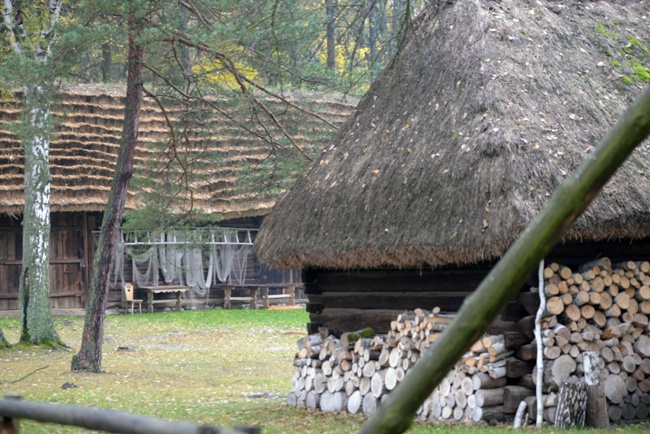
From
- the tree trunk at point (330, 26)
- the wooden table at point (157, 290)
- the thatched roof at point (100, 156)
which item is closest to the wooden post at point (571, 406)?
the tree trunk at point (330, 26)

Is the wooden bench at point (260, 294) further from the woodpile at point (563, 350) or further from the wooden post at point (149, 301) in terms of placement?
the woodpile at point (563, 350)

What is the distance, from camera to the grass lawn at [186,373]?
10.1m

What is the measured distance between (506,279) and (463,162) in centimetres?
632

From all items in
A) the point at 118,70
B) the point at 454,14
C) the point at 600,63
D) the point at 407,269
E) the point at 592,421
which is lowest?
the point at 592,421

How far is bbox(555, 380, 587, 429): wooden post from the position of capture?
8.57 m

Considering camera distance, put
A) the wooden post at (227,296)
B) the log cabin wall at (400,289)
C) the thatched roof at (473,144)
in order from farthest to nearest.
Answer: the wooden post at (227,296) → the log cabin wall at (400,289) → the thatched roof at (473,144)

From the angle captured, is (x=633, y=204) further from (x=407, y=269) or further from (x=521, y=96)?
(x=407, y=269)

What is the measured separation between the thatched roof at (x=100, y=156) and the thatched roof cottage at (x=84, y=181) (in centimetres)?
3

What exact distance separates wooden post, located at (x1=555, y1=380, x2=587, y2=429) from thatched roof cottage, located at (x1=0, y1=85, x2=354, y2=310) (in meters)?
14.2

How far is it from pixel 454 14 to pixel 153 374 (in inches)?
298

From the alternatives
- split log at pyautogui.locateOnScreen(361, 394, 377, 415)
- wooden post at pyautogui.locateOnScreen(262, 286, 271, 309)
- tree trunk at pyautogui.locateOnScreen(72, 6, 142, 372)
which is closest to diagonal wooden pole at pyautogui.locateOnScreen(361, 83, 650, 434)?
split log at pyautogui.locateOnScreen(361, 394, 377, 415)

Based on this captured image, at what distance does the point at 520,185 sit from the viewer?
8.59 meters

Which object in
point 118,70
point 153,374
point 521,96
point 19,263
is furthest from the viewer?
point 118,70

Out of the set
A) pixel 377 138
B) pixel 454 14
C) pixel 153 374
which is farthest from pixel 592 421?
pixel 153 374
